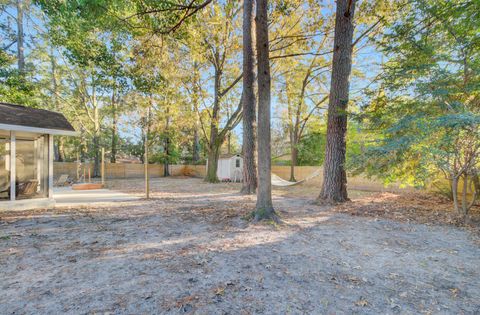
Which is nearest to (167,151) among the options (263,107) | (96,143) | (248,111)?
(96,143)

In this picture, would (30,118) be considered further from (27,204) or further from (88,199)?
(88,199)

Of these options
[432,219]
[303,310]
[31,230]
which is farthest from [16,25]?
[432,219]

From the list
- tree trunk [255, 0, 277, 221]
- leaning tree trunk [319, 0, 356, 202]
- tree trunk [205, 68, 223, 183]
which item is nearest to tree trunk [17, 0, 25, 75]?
tree trunk [205, 68, 223, 183]

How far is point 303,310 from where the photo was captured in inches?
68.2

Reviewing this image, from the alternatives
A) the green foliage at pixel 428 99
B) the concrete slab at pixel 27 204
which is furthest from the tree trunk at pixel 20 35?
the green foliage at pixel 428 99

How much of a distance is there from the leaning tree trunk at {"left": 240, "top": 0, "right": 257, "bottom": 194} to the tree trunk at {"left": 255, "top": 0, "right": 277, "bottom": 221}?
3.15 m

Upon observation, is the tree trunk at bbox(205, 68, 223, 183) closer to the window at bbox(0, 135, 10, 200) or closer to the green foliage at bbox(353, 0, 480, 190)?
the window at bbox(0, 135, 10, 200)

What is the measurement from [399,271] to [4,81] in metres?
11.6

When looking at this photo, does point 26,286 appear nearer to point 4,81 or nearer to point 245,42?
point 245,42

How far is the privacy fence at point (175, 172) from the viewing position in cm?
1075

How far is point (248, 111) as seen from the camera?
7621 mm

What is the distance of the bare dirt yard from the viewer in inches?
71.2

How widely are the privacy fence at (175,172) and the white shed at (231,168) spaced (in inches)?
87.3

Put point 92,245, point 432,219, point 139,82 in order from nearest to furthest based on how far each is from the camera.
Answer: point 92,245 < point 432,219 < point 139,82
